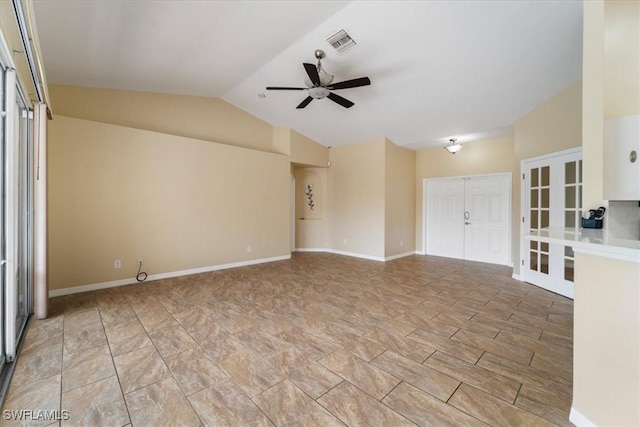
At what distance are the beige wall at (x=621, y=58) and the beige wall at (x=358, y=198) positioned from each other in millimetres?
4356

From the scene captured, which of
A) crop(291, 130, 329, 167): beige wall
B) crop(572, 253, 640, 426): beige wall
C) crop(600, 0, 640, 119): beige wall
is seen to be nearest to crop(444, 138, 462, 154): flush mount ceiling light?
crop(291, 130, 329, 167): beige wall

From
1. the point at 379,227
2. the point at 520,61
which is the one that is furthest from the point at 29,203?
the point at 520,61

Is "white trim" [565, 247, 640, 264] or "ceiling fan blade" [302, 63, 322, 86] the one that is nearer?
"white trim" [565, 247, 640, 264]

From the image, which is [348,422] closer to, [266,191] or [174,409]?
[174,409]

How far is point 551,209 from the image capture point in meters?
4.04

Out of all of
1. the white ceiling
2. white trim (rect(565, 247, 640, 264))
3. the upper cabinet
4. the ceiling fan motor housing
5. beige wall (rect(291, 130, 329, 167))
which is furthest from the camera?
beige wall (rect(291, 130, 329, 167))

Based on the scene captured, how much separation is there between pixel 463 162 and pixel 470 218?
1.35m

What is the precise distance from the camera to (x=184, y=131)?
5.01 meters

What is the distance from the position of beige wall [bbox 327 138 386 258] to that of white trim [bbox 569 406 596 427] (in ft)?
15.0

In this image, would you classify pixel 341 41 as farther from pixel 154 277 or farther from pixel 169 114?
pixel 154 277

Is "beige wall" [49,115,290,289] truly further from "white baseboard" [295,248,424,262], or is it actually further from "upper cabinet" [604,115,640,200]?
"upper cabinet" [604,115,640,200]

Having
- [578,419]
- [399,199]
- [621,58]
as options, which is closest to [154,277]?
[578,419]

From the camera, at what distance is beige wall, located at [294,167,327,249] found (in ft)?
24.3

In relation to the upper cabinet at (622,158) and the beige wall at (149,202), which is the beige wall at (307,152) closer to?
the beige wall at (149,202)
